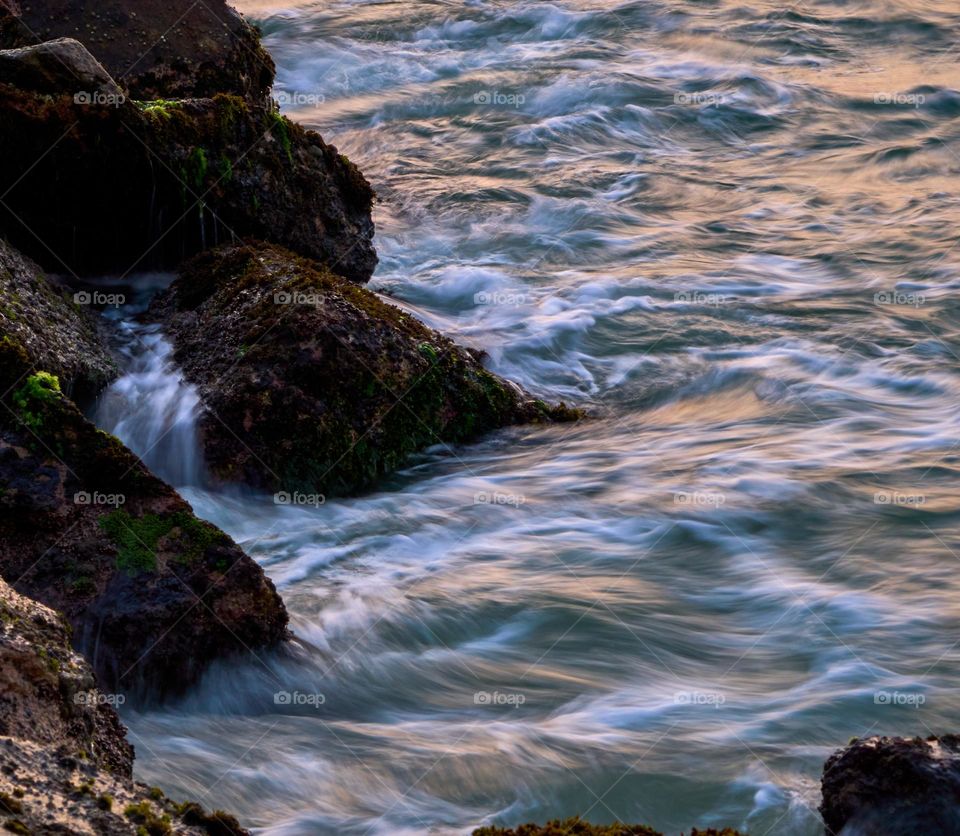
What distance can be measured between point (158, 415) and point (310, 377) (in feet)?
2.84

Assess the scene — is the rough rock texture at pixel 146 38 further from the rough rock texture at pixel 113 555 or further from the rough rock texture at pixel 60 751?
the rough rock texture at pixel 60 751

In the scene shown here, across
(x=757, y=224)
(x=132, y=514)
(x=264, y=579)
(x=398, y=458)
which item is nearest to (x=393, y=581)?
(x=398, y=458)

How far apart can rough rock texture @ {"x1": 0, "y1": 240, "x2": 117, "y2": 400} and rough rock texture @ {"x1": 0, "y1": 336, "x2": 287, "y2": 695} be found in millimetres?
922

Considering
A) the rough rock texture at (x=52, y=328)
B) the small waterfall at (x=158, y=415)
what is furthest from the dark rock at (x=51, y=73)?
the small waterfall at (x=158, y=415)

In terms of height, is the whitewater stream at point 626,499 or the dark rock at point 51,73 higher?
the dark rock at point 51,73

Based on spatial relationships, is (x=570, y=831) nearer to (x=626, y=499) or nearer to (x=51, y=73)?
(x=626, y=499)

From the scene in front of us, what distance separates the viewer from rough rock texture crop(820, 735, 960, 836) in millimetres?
3623

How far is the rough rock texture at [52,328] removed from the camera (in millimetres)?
5758

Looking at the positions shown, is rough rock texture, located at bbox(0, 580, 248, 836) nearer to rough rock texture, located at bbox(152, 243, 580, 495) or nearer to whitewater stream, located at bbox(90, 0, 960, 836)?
whitewater stream, located at bbox(90, 0, 960, 836)

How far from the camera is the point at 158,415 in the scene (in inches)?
256

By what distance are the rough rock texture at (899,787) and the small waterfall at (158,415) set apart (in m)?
3.63

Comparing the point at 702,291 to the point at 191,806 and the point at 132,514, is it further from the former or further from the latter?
the point at 191,806

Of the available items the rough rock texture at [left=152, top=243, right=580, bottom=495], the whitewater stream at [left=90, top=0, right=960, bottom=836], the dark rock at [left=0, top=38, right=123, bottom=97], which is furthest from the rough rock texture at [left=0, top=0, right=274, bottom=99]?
the whitewater stream at [left=90, top=0, right=960, bottom=836]

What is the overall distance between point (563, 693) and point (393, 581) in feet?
3.82
